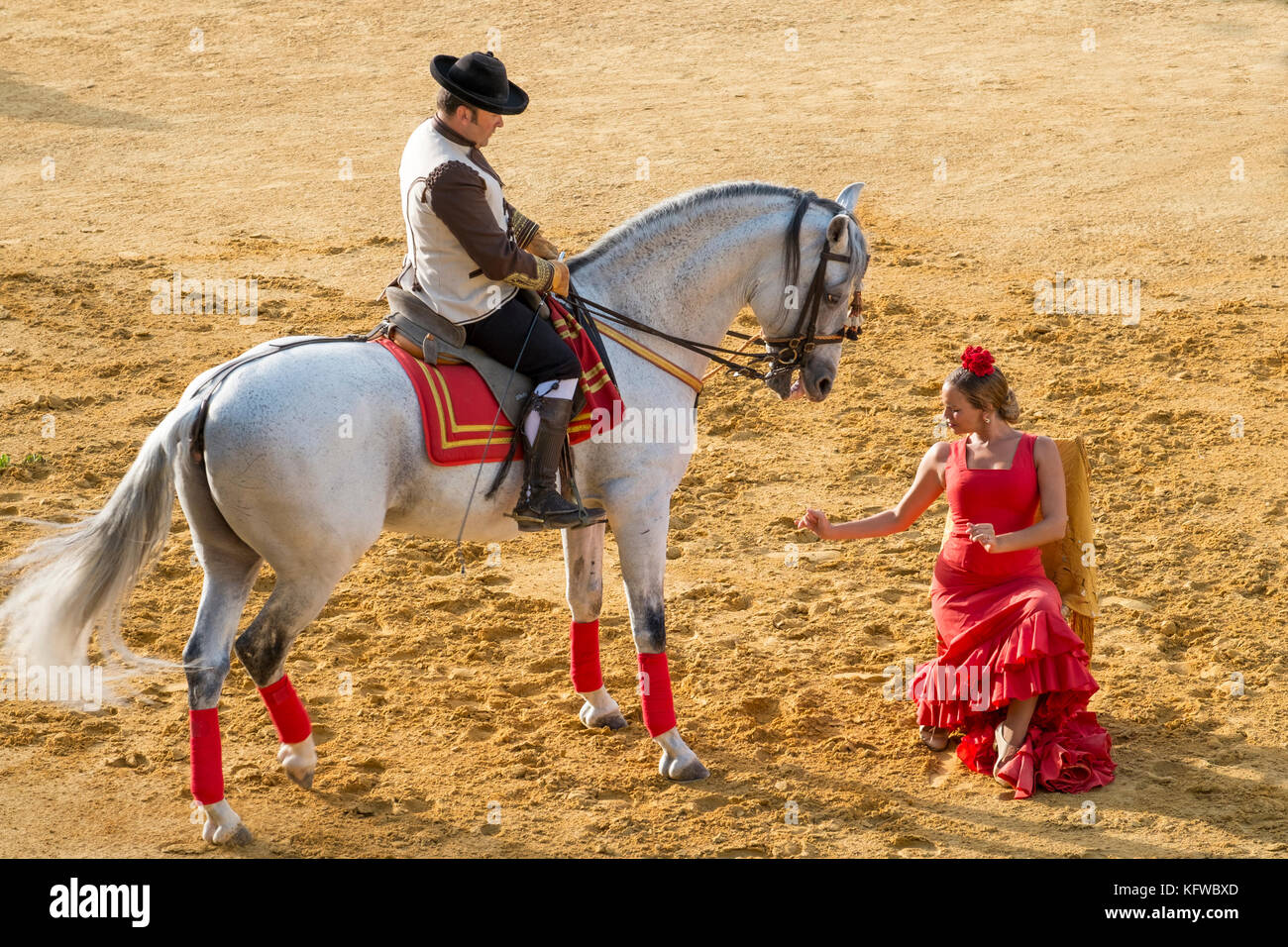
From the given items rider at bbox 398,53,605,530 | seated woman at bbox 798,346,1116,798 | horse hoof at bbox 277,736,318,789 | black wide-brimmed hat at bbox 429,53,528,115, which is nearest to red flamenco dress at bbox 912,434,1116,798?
seated woman at bbox 798,346,1116,798

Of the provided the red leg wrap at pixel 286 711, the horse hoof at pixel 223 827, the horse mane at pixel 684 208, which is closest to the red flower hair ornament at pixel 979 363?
the horse mane at pixel 684 208

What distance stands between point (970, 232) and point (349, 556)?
10463mm

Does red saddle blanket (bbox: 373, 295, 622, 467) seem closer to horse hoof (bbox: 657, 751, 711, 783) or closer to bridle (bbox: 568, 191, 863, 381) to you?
bridle (bbox: 568, 191, 863, 381)

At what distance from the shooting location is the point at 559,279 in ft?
20.1

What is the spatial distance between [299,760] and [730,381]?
628cm

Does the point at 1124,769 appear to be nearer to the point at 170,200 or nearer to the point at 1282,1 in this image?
the point at 170,200

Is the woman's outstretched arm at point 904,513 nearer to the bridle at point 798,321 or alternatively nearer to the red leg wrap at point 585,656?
the bridle at point 798,321

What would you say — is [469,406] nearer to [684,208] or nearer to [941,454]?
[684,208]

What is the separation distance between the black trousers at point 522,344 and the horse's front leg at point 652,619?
819 mm

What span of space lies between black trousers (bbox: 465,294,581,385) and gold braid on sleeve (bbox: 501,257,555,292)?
129mm

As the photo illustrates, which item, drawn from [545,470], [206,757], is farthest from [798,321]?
[206,757]

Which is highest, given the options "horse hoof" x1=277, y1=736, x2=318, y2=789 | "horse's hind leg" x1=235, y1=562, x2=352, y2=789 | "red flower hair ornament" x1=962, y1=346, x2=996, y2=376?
"red flower hair ornament" x1=962, y1=346, x2=996, y2=376

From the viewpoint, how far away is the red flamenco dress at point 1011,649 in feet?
21.2

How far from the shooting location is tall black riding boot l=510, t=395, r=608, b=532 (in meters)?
6.09
